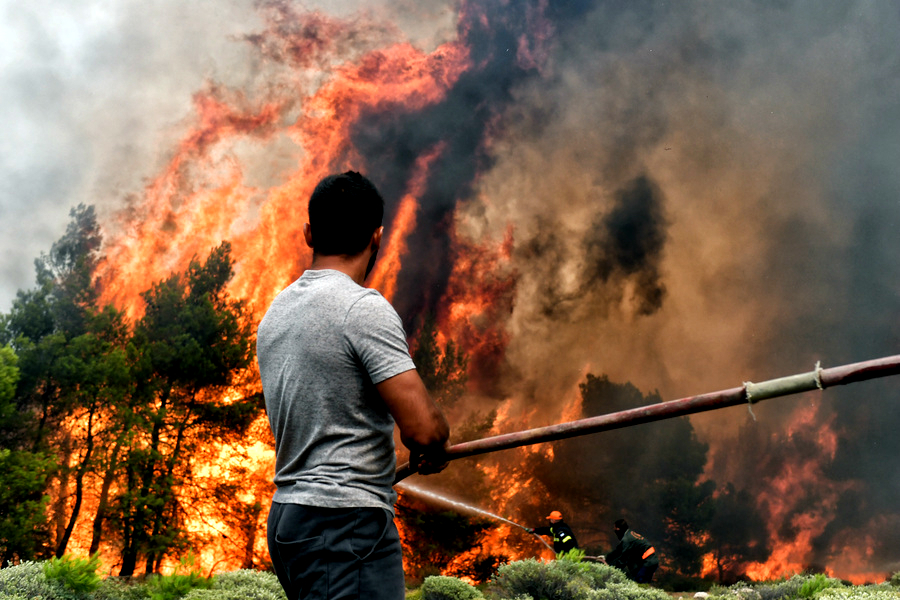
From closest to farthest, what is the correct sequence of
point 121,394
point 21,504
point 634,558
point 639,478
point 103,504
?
point 634,558
point 21,504
point 103,504
point 121,394
point 639,478

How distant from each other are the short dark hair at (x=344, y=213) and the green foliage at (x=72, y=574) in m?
6.36

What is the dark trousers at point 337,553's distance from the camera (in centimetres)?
148

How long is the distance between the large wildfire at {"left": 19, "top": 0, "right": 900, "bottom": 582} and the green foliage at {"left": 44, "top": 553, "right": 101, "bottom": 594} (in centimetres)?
1120

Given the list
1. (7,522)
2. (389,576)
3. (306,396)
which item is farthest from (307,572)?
(7,522)

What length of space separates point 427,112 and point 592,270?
685 centimetres

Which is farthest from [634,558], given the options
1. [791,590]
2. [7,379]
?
[7,379]

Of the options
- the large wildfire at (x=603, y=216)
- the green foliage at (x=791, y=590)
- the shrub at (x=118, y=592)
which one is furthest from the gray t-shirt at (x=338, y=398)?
the large wildfire at (x=603, y=216)

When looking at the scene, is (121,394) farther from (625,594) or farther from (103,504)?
(625,594)

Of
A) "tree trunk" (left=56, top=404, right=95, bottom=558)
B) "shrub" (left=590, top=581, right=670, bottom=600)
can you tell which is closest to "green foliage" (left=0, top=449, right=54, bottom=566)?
"tree trunk" (left=56, top=404, right=95, bottom=558)

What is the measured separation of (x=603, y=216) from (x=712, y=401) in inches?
729

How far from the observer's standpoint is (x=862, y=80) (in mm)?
18703

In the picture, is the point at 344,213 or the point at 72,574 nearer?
the point at 344,213

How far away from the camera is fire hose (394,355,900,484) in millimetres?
1701

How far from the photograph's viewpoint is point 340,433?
5.21 ft
